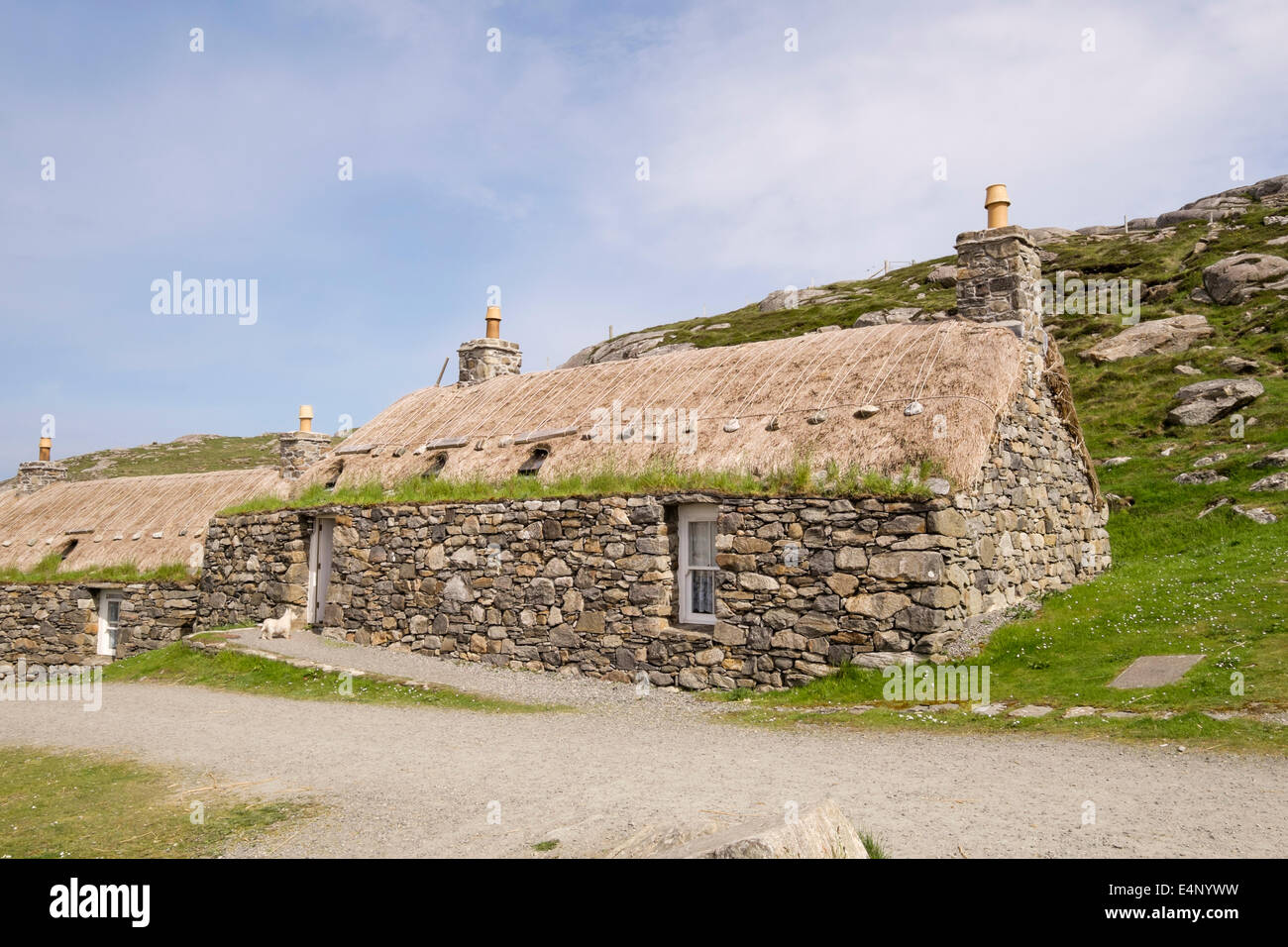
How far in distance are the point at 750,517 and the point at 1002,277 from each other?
566cm

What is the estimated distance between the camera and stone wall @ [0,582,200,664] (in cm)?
2142

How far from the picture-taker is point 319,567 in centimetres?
1781

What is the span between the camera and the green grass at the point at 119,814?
5598mm

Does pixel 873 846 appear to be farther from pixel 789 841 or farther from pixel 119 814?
pixel 119 814

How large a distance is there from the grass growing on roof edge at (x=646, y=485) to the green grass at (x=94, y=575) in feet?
20.0

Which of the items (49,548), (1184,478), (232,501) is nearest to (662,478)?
(1184,478)

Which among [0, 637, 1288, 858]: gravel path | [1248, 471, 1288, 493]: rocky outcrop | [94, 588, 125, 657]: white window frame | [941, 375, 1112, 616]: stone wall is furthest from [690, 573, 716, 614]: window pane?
[94, 588, 125, 657]: white window frame

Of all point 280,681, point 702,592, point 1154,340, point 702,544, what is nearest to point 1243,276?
point 1154,340

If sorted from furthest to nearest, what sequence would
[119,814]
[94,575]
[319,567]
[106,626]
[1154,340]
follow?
[1154,340]
[106,626]
[94,575]
[319,567]
[119,814]

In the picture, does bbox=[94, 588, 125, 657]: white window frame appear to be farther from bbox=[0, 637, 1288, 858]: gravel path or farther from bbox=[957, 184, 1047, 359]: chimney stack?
bbox=[957, 184, 1047, 359]: chimney stack

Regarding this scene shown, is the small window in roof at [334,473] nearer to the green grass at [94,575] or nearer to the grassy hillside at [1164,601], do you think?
the green grass at [94,575]

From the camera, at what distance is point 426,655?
1457cm
